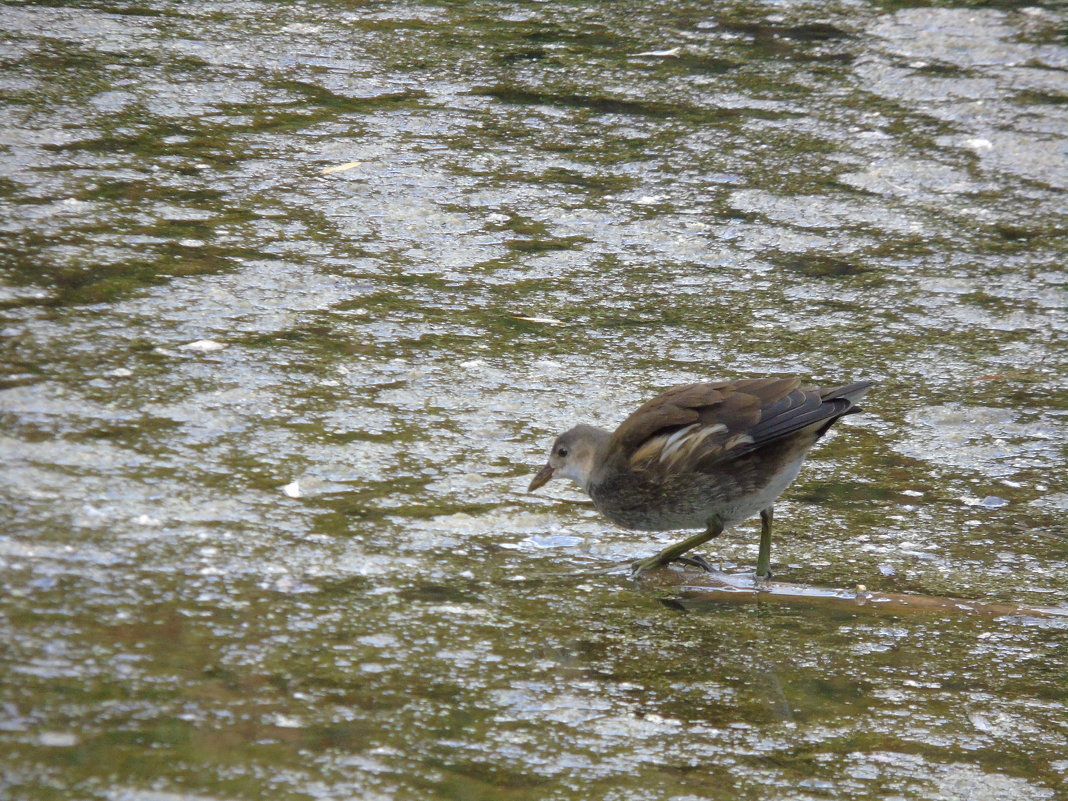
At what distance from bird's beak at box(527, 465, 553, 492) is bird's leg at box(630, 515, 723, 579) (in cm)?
41

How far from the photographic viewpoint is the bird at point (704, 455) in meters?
4.22

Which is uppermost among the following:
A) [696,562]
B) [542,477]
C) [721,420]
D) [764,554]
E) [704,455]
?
[721,420]

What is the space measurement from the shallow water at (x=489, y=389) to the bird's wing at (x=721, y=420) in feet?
1.27

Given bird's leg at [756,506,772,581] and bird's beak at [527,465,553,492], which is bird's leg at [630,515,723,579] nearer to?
bird's leg at [756,506,772,581]

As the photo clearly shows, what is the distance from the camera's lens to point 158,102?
23.8ft

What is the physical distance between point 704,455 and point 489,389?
1.11 metres

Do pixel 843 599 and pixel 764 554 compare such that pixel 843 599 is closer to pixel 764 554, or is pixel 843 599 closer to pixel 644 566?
pixel 764 554

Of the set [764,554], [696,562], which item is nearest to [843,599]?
[764,554]

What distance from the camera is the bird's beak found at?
442 centimetres

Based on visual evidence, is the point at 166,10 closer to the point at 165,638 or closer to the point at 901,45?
the point at 901,45

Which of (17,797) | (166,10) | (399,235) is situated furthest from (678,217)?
(17,797)

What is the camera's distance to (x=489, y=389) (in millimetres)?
5062

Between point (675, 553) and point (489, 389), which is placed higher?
point (489, 389)

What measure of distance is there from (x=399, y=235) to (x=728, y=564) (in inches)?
103
